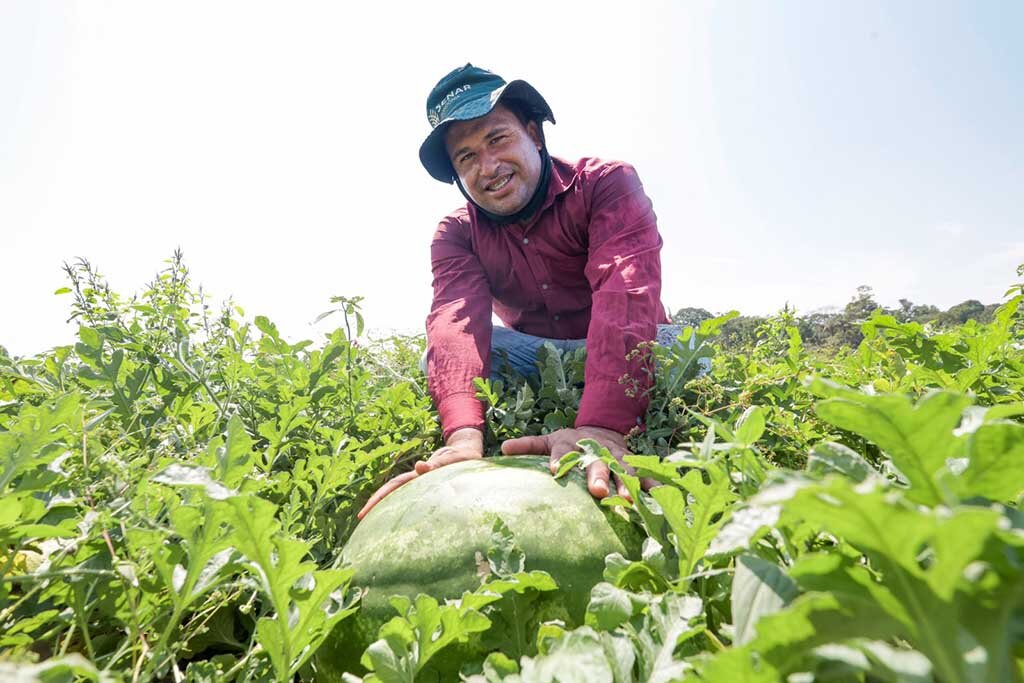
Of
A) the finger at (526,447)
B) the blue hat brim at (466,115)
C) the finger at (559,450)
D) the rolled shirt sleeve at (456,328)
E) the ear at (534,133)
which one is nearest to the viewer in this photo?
the finger at (559,450)

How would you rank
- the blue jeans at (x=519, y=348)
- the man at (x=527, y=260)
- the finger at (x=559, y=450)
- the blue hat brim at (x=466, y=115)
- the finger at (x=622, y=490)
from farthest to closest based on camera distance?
the blue jeans at (x=519, y=348) → the blue hat brim at (x=466, y=115) → the man at (x=527, y=260) → the finger at (x=559, y=450) → the finger at (x=622, y=490)

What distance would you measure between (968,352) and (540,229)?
2277 mm

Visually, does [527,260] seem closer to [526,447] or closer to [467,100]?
[467,100]

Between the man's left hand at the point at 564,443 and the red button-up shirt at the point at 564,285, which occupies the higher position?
the red button-up shirt at the point at 564,285

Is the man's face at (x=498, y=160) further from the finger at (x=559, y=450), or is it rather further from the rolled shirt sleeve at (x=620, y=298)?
the finger at (x=559, y=450)

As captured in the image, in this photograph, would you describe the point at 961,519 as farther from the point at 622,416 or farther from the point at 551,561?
the point at 622,416

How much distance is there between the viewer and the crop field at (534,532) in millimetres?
565

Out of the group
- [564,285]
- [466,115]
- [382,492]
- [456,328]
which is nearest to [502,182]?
[466,115]

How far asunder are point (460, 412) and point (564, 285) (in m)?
1.50

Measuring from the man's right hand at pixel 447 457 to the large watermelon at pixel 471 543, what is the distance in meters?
0.21

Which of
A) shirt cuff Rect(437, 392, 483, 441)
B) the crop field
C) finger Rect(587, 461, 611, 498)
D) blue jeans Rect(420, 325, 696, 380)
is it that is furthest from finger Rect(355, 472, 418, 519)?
blue jeans Rect(420, 325, 696, 380)

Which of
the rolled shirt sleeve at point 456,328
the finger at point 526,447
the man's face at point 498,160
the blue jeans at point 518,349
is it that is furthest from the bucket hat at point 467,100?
the finger at point 526,447

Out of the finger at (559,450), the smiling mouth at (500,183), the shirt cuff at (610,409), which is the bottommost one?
the finger at (559,450)

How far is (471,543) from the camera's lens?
1402 millimetres
